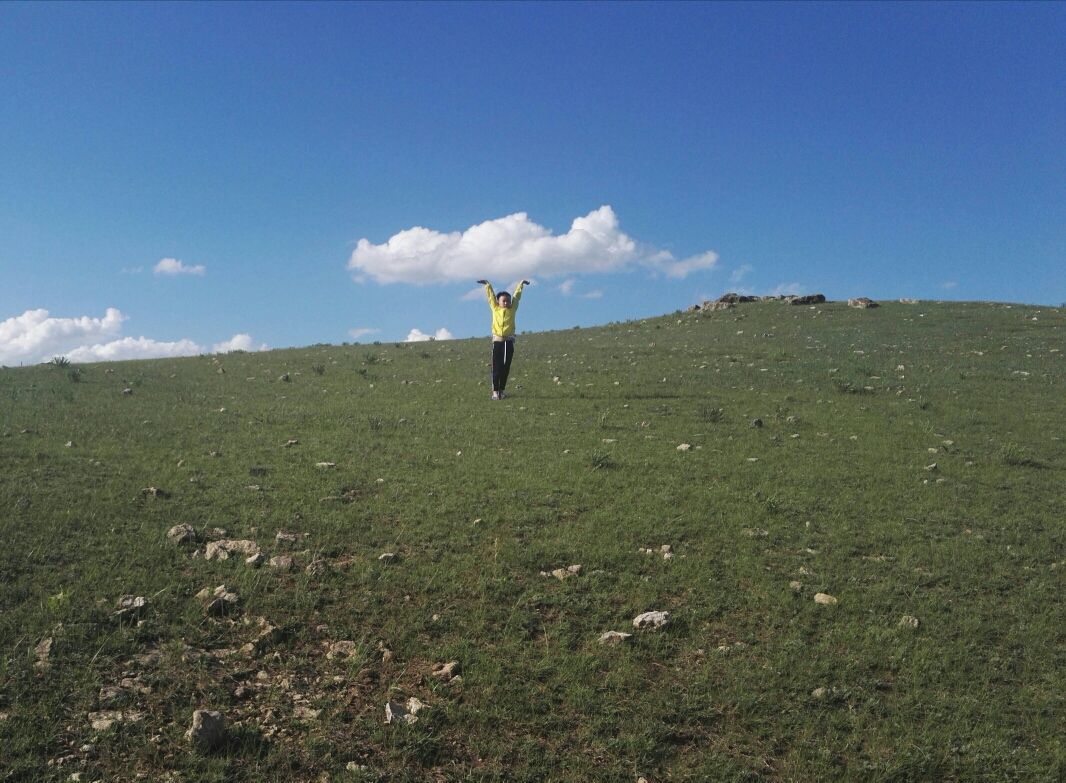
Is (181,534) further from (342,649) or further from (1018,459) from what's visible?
(1018,459)

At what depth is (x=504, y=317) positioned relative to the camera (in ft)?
60.1

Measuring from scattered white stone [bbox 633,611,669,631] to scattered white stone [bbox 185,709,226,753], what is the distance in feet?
12.0

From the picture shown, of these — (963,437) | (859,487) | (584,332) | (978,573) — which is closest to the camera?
(978,573)

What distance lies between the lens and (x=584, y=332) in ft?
134

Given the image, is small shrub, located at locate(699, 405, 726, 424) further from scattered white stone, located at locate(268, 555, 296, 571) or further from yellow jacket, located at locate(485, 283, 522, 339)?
scattered white stone, located at locate(268, 555, 296, 571)

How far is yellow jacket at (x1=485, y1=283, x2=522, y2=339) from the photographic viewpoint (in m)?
18.3

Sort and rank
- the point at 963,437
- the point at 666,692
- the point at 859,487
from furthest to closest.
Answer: the point at 963,437
the point at 859,487
the point at 666,692

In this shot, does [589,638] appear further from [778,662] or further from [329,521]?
[329,521]

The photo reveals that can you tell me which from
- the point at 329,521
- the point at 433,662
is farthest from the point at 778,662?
the point at 329,521

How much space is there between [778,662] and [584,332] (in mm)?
35166

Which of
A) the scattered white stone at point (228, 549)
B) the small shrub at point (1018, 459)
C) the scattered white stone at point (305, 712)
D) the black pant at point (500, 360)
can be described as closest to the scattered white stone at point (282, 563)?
the scattered white stone at point (228, 549)

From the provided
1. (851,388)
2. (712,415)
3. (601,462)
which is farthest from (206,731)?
(851,388)

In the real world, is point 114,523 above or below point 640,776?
above

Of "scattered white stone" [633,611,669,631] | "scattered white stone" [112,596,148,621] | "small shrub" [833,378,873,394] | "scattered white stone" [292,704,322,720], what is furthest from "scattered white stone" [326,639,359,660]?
"small shrub" [833,378,873,394]
